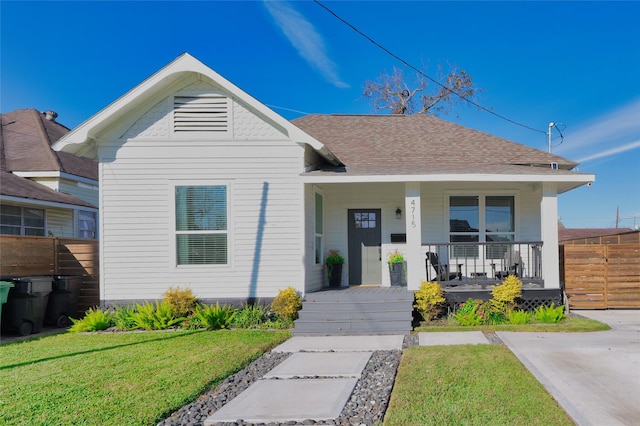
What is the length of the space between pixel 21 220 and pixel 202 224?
28.9 feet

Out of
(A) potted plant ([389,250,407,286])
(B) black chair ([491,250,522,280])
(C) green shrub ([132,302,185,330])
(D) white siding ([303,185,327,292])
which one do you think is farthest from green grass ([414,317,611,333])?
(C) green shrub ([132,302,185,330])

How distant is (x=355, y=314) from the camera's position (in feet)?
30.5

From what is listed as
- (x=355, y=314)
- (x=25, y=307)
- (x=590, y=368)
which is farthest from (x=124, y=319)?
(x=590, y=368)

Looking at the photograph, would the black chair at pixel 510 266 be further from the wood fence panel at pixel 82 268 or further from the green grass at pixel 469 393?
the wood fence panel at pixel 82 268

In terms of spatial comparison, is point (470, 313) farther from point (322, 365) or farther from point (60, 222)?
point (60, 222)

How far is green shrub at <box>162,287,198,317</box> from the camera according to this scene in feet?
31.3

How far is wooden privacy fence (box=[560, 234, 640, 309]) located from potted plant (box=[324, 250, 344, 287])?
547 centimetres

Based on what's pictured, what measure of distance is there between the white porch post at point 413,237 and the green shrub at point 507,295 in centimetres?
162

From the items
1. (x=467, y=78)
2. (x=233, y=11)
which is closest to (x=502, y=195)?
(x=233, y=11)

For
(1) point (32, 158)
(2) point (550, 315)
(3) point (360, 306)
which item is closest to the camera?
(2) point (550, 315)

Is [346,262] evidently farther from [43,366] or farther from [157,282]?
[43,366]

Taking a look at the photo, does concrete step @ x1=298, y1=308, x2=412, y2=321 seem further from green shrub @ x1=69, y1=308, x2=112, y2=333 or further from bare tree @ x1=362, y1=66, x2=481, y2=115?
bare tree @ x1=362, y1=66, x2=481, y2=115

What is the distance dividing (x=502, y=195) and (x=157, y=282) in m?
8.64

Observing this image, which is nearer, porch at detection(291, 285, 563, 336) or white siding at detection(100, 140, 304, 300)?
porch at detection(291, 285, 563, 336)
